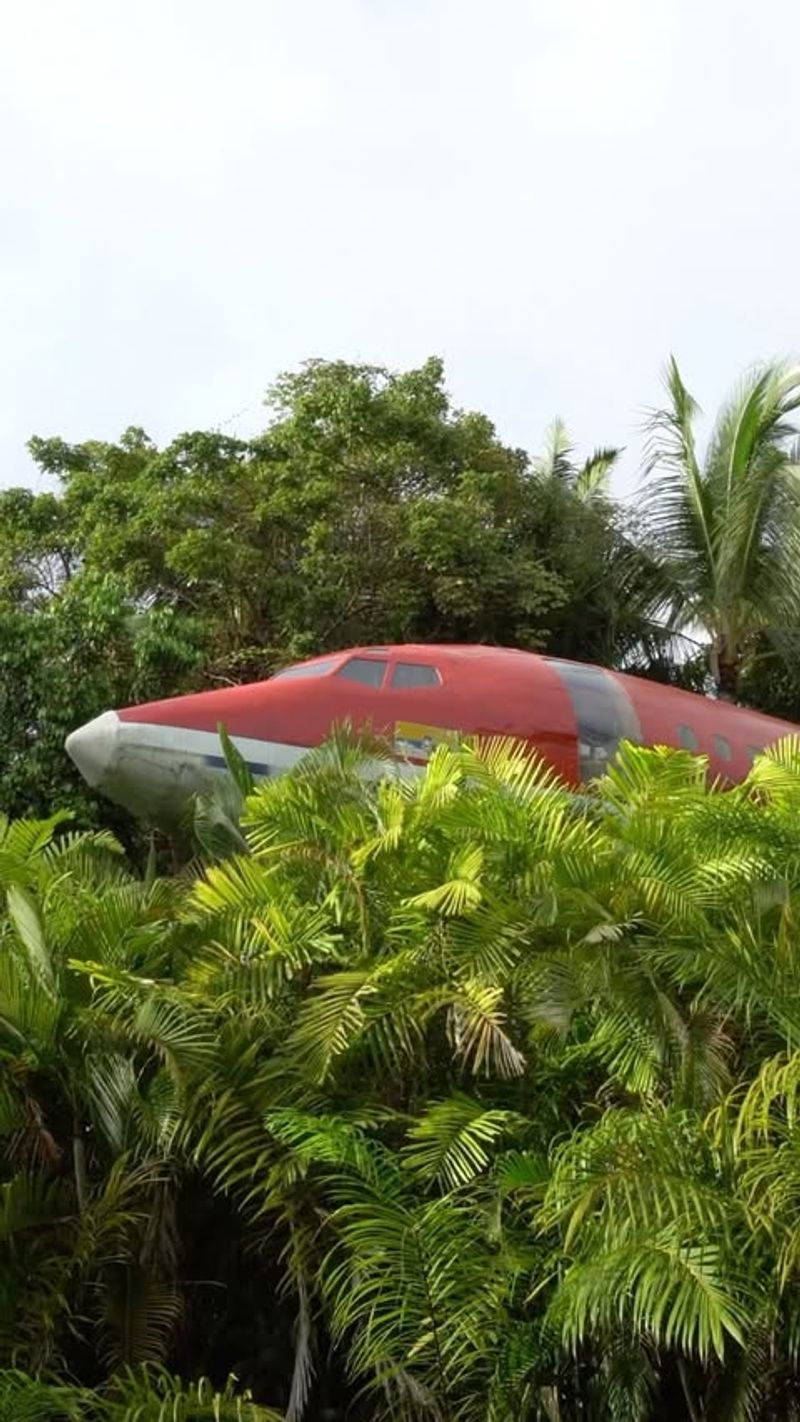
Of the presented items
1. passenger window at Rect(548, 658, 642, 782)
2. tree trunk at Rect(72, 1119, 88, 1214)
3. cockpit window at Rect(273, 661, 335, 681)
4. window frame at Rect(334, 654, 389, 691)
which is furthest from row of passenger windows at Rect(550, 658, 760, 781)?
tree trunk at Rect(72, 1119, 88, 1214)

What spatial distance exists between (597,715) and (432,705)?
64.3 inches

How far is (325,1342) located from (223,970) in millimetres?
1656

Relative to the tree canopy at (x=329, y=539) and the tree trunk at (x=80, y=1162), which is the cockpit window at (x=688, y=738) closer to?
the tree canopy at (x=329, y=539)

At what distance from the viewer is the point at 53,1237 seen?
21.4 ft

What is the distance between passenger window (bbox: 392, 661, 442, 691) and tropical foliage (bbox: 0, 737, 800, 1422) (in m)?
6.41

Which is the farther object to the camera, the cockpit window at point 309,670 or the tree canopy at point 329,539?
the tree canopy at point 329,539

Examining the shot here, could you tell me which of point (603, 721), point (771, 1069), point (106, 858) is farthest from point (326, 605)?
point (771, 1069)

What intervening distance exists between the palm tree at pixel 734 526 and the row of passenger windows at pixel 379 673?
31.0ft

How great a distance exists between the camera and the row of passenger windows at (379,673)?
46.6 feet

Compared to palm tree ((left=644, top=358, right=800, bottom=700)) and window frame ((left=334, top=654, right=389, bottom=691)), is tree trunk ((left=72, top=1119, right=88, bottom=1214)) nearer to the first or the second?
window frame ((left=334, top=654, right=389, bottom=691))

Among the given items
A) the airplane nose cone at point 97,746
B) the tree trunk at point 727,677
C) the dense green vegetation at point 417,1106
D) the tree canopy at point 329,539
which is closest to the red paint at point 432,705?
the airplane nose cone at point 97,746

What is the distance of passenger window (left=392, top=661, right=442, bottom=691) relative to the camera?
14.3 m

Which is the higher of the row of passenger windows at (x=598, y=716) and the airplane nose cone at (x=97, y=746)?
the row of passenger windows at (x=598, y=716)

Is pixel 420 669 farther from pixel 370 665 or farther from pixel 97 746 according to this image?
pixel 97 746
